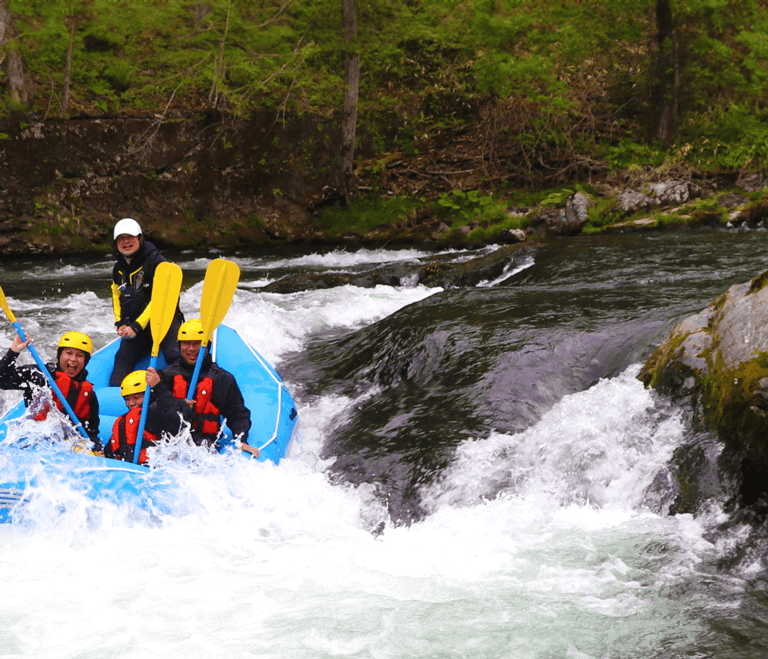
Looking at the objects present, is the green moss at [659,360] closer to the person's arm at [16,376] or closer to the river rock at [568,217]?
the person's arm at [16,376]

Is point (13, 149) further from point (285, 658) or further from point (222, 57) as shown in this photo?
point (285, 658)

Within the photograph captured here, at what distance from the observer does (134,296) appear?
5184mm

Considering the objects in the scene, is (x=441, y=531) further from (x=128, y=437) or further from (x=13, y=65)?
(x=13, y=65)

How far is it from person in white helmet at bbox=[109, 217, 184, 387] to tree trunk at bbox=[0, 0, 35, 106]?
9.44 metres

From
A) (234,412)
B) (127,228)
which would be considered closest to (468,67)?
(127,228)

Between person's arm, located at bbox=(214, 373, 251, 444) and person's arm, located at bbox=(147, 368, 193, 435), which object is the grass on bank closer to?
person's arm, located at bbox=(214, 373, 251, 444)

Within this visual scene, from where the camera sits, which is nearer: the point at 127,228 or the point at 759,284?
the point at 759,284

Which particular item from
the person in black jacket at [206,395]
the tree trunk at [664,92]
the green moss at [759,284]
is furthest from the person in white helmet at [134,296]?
the tree trunk at [664,92]

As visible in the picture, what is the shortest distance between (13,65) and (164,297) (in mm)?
10568

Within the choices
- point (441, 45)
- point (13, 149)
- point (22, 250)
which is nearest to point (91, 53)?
point (13, 149)

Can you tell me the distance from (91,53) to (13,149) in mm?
2735

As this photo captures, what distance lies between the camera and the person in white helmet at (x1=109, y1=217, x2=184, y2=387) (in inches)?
199

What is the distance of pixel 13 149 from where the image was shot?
12.9 metres

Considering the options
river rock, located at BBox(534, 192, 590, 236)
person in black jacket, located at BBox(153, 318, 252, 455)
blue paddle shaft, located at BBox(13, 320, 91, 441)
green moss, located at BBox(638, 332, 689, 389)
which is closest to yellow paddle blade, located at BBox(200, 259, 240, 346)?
person in black jacket, located at BBox(153, 318, 252, 455)
